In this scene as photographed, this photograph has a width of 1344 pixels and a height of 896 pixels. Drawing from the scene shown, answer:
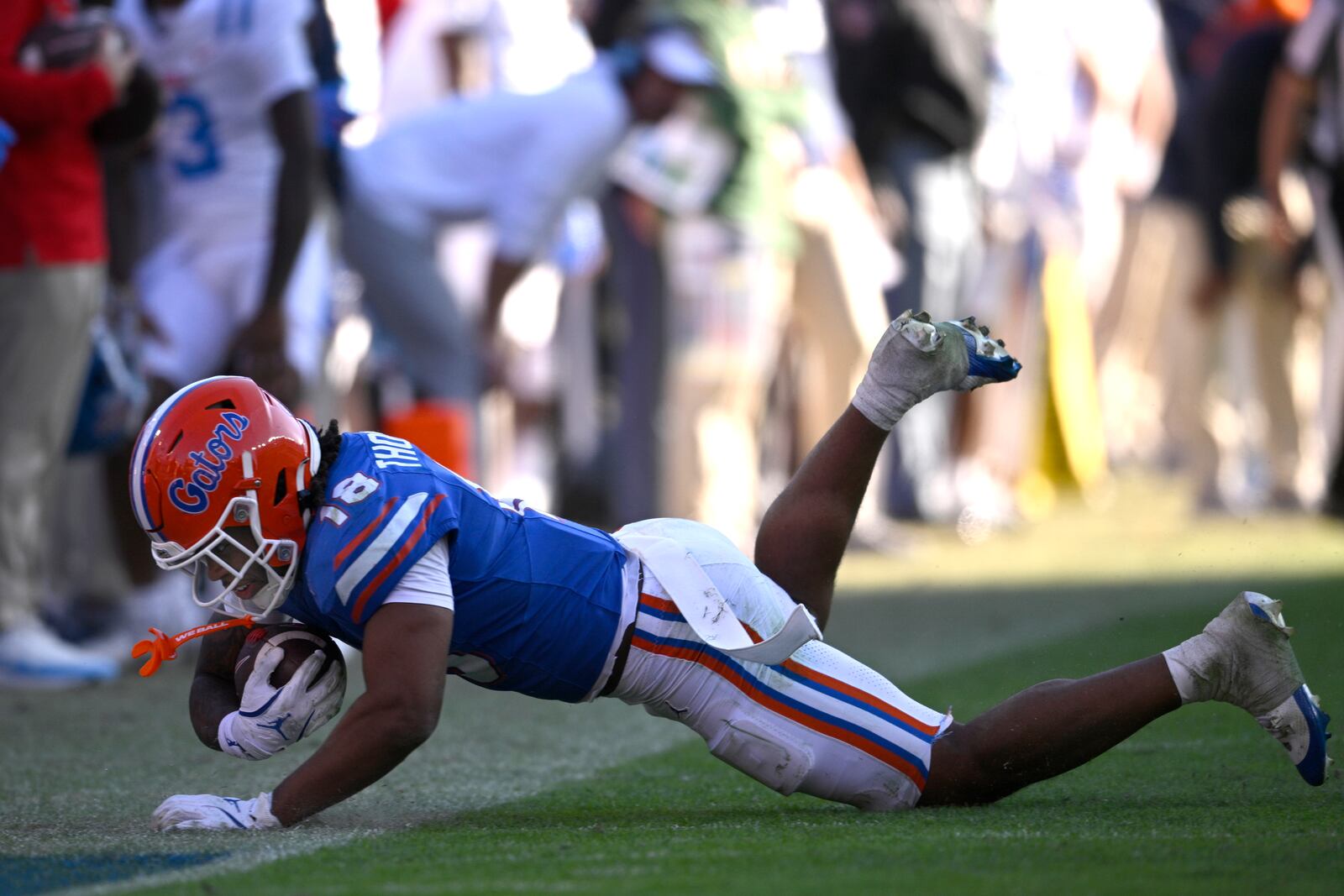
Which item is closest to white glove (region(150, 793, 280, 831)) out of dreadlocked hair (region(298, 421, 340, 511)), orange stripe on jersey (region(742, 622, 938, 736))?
dreadlocked hair (region(298, 421, 340, 511))

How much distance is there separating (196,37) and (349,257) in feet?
4.96

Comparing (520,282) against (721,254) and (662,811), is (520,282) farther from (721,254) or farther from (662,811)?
(662,811)

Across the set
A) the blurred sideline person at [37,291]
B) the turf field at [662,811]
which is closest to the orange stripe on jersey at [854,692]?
the turf field at [662,811]

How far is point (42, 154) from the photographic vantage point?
5289 mm

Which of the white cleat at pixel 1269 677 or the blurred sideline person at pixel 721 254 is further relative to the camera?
the blurred sideline person at pixel 721 254

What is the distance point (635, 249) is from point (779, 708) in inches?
191

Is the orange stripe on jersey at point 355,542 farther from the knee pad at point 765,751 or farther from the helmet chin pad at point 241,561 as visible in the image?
the knee pad at point 765,751

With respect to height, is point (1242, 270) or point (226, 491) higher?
point (226, 491)

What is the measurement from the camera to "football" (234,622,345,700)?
3.25 meters

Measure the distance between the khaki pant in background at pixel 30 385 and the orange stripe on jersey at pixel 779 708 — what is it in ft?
8.46

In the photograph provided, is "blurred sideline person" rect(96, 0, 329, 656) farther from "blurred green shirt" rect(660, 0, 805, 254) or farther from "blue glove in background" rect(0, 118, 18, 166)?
"blurred green shirt" rect(660, 0, 805, 254)

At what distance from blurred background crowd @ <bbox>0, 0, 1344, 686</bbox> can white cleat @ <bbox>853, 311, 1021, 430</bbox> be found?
8.58ft

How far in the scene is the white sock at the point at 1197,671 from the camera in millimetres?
3229

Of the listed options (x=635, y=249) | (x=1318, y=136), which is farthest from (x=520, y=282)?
(x=1318, y=136)
